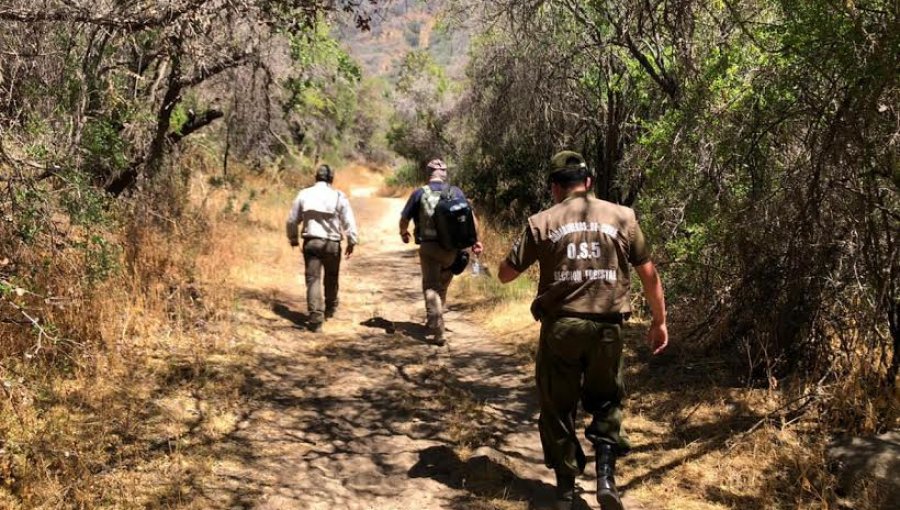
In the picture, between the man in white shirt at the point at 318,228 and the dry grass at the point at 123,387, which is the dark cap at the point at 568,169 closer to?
the dry grass at the point at 123,387

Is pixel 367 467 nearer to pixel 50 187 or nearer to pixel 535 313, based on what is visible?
pixel 535 313

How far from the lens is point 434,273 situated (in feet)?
22.1

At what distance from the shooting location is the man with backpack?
21.1ft

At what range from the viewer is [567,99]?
400 inches

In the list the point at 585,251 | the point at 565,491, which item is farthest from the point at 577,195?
the point at 565,491

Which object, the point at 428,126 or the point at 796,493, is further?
the point at 428,126

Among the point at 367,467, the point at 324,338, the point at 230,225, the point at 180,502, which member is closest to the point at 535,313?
the point at 367,467

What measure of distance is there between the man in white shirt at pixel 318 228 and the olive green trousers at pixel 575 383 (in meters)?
3.93

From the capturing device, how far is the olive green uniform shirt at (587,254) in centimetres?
335

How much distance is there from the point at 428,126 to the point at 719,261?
2264 centimetres

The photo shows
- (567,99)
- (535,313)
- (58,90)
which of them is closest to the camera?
(535,313)

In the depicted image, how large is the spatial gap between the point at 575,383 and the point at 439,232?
3.21 metres

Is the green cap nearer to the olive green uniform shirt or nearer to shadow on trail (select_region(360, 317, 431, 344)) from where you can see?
the olive green uniform shirt

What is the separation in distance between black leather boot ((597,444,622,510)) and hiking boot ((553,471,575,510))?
0.72ft
